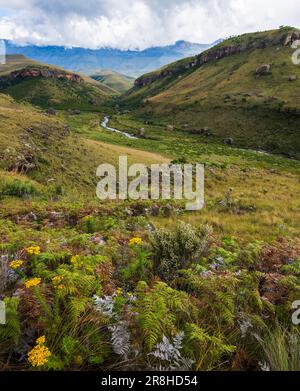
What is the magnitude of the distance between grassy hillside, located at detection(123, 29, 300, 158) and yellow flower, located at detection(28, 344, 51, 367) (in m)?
73.1

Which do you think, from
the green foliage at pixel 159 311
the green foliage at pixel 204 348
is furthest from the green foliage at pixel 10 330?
the green foliage at pixel 204 348

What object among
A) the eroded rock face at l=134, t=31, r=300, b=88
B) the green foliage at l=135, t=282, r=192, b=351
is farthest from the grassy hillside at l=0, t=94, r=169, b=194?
the eroded rock face at l=134, t=31, r=300, b=88

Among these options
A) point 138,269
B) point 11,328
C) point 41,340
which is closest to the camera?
point 41,340

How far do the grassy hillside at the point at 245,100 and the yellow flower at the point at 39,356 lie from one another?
240 feet

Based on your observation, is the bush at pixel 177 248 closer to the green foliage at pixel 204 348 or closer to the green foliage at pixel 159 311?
the green foliage at pixel 159 311

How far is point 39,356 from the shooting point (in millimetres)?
3615

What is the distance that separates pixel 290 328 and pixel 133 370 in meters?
2.36

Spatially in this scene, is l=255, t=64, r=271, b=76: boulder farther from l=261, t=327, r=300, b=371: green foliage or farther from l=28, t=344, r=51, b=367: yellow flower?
l=28, t=344, r=51, b=367: yellow flower

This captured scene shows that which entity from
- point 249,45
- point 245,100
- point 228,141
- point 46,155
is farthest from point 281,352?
point 249,45

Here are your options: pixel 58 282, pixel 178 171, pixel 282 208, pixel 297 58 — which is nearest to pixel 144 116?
pixel 297 58

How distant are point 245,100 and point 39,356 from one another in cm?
11108

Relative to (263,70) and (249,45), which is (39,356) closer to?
(263,70)

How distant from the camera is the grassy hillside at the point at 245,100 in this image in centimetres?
8412

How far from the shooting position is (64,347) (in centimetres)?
381
